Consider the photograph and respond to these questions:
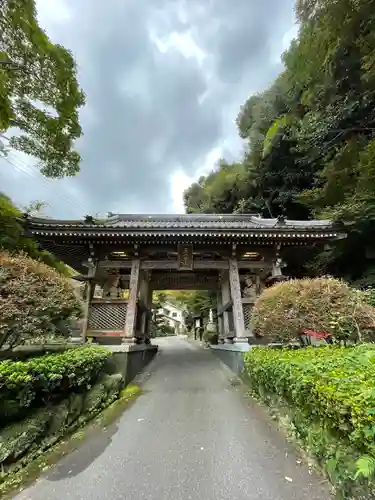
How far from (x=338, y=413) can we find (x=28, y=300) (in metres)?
4.60

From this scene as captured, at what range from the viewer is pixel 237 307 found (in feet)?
25.0

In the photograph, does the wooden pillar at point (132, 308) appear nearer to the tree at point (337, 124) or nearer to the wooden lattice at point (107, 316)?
the wooden lattice at point (107, 316)

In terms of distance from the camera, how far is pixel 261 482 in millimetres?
2420

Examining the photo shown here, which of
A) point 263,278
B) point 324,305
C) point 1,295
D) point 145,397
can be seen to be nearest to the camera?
point 1,295

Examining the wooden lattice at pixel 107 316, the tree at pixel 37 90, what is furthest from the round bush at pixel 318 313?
the tree at pixel 37 90

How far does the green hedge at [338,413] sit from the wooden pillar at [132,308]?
182 inches

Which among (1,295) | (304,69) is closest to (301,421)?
(1,295)

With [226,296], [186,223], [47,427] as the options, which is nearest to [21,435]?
[47,427]

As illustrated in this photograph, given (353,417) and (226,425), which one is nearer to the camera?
(353,417)

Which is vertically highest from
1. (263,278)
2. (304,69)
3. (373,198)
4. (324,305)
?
(304,69)

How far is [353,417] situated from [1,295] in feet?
16.1

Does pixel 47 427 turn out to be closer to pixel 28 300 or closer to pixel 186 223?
pixel 28 300

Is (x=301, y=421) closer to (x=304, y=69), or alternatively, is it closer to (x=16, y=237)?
(x=16, y=237)

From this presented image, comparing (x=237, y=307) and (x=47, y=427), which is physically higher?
(x=237, y=307)
